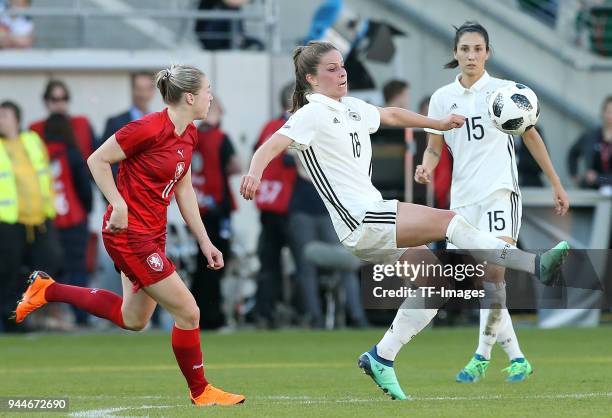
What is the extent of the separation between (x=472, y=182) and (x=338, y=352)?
12.2 feet

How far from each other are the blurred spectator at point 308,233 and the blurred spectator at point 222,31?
111 inches

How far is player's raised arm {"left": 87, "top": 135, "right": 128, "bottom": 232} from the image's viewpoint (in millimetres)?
8328

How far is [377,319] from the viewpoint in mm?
17000

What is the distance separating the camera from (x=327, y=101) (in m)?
8.63

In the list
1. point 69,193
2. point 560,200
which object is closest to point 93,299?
point 560,200

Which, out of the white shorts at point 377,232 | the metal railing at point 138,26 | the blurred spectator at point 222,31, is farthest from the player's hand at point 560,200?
the blurred spectator at point 222,31

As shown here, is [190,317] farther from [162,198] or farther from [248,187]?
[248,187]

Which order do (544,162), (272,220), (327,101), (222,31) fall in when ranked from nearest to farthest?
(327,101), (544,162), (272,220), (222,31)

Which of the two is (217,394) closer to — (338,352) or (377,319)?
(338,352)

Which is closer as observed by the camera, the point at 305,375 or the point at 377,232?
the point at 377,232

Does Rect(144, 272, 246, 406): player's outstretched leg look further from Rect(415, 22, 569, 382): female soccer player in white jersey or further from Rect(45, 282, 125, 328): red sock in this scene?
Rect(415, 22, 569, 382): female soccer player in white jersey

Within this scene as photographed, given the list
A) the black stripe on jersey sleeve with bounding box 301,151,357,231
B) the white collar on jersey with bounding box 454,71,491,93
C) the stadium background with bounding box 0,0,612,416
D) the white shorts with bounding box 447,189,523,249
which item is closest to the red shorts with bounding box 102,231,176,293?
the black stripe on jersey sleeve with bounding box 301,151,357,231

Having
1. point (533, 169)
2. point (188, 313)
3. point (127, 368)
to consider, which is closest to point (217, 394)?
point (188, 313)

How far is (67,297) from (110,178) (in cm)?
132
